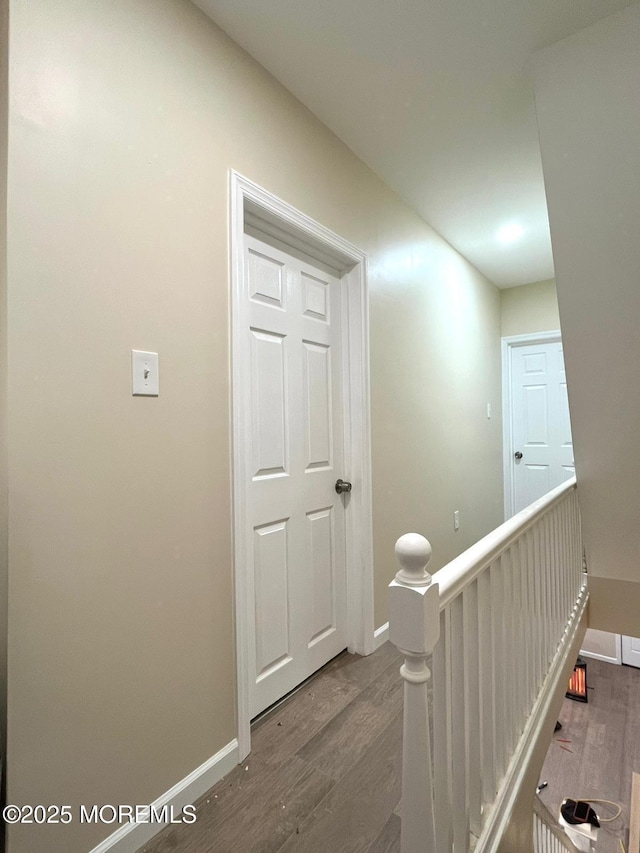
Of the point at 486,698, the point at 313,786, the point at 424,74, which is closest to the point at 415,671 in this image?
the point at 486,698

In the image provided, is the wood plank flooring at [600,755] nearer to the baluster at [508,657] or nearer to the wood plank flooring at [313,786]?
the wood plank flooring at [313,786]

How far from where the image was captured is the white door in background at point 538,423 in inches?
154

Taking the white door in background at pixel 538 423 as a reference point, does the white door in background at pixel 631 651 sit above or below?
below

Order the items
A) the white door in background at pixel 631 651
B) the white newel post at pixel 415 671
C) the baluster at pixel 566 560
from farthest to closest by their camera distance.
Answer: the white door in background at pixel 631 651 < the baluster at pixel 566 560 < the white newel post at pixel 415 671

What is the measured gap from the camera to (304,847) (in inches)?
46.1

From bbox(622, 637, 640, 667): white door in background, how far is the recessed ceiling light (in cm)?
365

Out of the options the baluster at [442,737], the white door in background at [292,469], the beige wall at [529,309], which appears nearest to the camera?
the baluster at [442,737]

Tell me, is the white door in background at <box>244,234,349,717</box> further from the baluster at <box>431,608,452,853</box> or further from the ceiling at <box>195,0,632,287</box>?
the baluster at <box>431,608,452,853</box>

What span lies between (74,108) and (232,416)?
0.94 m

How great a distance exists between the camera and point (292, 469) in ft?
6.12

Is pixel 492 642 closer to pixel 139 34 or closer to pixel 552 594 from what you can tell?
pixel 552 594

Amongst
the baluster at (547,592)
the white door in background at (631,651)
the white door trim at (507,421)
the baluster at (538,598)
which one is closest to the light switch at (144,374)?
the baluster at (538,598)

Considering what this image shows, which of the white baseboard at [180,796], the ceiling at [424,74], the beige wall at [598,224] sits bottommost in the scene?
the white baseboard at [180,796]

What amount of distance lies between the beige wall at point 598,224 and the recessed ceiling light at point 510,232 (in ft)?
4.54
